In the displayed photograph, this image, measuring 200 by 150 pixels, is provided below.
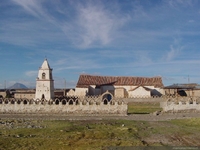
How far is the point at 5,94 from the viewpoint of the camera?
57.7m

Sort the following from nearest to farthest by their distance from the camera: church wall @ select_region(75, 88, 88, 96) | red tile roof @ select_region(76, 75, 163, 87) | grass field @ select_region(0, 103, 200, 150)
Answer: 1. grass field @ select_region(0, 103, 200, 150)
2. church wall @ select_region(75, 88, 88, 96)
3. red tile roof @ select_region(76, 75, 163, 87)

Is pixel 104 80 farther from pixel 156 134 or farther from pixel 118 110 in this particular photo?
pixel 156 134

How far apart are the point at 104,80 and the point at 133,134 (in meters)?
48.3

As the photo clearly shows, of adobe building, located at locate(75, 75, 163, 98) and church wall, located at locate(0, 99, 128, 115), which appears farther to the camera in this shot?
adobe building, located at locate(75, 75, 163, 98)

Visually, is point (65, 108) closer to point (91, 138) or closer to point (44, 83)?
point (44, 83)

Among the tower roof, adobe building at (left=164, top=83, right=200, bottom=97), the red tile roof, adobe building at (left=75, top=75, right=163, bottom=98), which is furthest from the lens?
the red tile roof

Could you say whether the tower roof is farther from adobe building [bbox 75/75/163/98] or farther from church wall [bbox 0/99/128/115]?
adobe building [bbox 75/75/163/98]

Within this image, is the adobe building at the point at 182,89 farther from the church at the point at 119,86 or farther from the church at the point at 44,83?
the church at the point at 44,83

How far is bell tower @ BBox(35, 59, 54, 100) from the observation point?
135 ft

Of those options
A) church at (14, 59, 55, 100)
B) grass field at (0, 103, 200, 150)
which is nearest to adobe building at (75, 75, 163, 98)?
church at (14, 59, 55, 100)

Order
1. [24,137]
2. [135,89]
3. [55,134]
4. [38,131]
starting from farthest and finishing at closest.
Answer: [135,89], [38,131], [55,134], [24,137]

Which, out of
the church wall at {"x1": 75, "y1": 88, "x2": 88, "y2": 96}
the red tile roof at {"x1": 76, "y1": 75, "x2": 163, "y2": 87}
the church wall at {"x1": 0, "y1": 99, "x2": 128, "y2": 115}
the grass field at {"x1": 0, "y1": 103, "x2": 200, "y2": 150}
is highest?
the red tile roof at {"x1": 76, "y1": 75, "x2": 163, "y2": 87}

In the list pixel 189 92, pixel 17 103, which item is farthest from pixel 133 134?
pixel 189 92

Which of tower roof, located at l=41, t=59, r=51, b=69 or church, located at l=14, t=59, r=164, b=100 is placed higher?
tower roof, located at l=41, t=59, r=51, b=69
